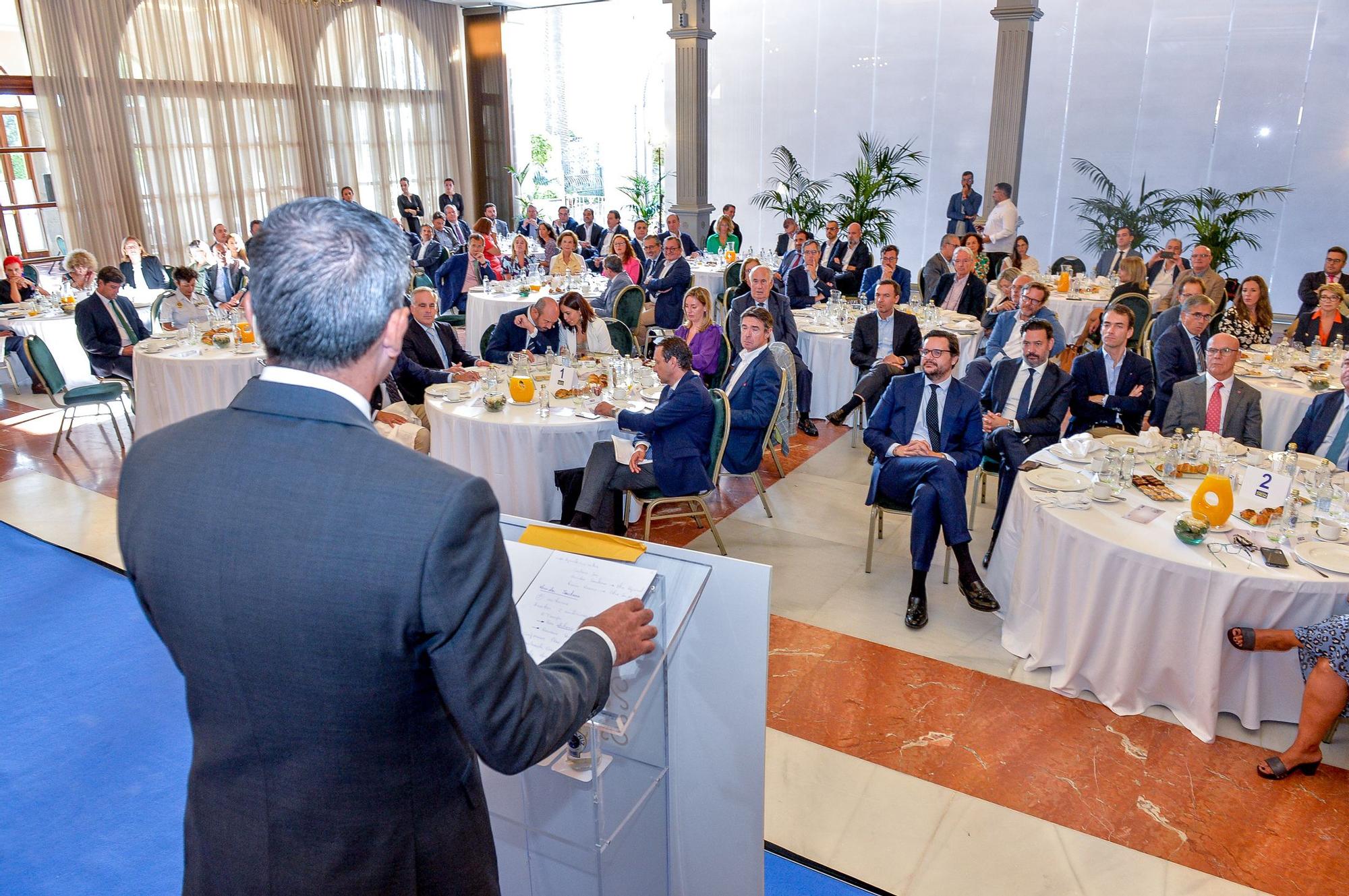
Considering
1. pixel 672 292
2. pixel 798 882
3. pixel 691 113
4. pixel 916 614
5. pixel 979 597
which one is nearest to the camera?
pixel 798 882

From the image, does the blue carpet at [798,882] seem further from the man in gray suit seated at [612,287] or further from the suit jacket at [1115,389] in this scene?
the man in gray suit seated at [612,287]

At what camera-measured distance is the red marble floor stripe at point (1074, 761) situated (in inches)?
117

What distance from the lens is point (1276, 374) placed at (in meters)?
5.98

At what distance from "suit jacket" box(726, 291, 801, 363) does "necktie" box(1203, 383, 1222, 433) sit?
9.79 feet

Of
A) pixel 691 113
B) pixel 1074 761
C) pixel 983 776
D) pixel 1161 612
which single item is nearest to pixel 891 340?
pixel 1161 612

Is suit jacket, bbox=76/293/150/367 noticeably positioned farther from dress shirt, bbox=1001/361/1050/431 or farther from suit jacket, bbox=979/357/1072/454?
→ dress shirt, bbox=1001/361/1050/431

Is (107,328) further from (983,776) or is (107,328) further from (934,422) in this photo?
(983,776)

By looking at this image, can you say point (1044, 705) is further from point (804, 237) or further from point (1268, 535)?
point (804, 237)

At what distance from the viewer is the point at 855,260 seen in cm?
1016

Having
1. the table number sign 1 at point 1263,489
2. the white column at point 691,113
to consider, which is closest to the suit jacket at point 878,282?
the table number sign 1 at point 1263,489

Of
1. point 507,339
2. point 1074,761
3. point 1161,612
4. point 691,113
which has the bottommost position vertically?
point 1074,761

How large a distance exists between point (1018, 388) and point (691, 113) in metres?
9.91

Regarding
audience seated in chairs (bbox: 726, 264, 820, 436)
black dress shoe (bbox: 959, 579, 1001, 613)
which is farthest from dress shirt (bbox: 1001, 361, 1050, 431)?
audience seated in chairs (bbox: 726, 264, 820, 436)

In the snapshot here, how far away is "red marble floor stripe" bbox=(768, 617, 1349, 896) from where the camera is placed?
2.96 m
